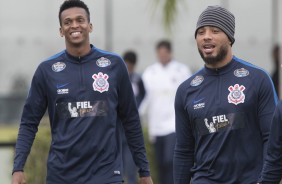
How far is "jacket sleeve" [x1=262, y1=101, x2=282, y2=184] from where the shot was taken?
6766 mm

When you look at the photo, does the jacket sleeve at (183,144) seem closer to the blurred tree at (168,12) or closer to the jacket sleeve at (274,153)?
the jacket sleeve at (274,153)

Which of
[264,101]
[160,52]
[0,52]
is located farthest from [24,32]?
[264,101]

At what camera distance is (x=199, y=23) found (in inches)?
316

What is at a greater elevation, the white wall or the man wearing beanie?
the white wall

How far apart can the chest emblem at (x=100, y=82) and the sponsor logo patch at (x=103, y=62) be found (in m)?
0.09

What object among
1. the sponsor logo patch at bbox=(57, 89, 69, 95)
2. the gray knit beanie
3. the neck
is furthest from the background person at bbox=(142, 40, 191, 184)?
the gray knit beanie

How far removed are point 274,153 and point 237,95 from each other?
107 centimetres

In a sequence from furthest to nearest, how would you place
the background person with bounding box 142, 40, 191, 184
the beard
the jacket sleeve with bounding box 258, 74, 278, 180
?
the background person with bounding box 142, 40, 191, 184
the beard
the jacket sleeve with bounding box 258, 74, 278, 180

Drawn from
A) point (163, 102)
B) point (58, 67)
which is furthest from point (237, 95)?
point (163, 102)

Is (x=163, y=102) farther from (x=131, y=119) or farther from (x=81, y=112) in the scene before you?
(x=81, y=112)

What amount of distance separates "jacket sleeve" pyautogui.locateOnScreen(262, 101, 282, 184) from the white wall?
10468mm

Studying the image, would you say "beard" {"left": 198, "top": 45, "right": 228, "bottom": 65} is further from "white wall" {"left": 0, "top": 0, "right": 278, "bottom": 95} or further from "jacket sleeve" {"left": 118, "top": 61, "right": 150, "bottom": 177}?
"white wall" {"left": 0, "top": 0, "right": 278, "bottom": 95}

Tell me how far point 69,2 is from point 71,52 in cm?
42

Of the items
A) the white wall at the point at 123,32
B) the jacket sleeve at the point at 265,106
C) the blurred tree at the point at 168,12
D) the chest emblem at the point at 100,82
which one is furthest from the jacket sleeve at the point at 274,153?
the white wall at the point at 123,32
